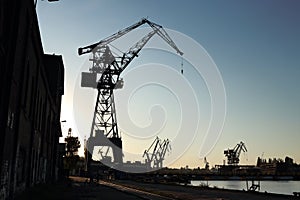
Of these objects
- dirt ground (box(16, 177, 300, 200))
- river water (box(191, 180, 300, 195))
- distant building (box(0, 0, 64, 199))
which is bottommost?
river water (box(191, 180, 300, 195))

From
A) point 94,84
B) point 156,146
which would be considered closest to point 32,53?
point 94,84

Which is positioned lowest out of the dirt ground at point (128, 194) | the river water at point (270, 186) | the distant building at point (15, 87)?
the river water at point (270, 186)

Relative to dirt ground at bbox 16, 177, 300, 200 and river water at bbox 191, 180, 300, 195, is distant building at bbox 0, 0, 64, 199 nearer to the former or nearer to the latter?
dirt ground at bbox 16, 177, 300, 200

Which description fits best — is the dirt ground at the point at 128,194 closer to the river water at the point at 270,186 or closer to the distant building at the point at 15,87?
the distant building at the point at 15,87

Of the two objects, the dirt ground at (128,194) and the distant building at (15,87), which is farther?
the dirt ground at (128,194)

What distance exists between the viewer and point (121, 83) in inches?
2840

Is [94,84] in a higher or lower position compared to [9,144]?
higher

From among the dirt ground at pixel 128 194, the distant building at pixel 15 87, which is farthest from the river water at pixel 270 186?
the distant building at pixel 15 87

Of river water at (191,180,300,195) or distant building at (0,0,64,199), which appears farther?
river water at (191,180,300,195)

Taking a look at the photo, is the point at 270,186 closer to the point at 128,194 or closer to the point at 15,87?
the point at 128,194

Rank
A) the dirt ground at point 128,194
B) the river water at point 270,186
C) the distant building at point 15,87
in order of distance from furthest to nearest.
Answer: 1. the river water at point 270,186
2. the dirt ground at point 128,194
3. the distant building at point 15,87

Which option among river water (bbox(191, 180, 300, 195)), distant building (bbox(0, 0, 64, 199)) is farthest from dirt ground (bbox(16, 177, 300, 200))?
river water (bbox(191, 180, 300, 195))

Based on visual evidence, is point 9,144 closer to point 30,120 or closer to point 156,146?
point 30,120

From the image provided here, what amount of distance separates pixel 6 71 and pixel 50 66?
1290 inches
